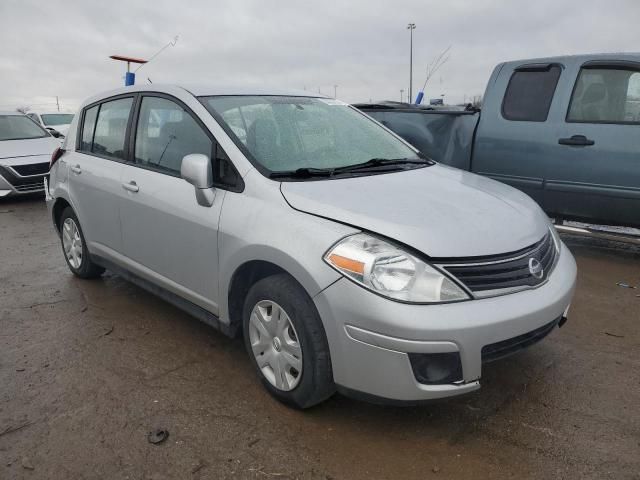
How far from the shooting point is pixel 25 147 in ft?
31.2

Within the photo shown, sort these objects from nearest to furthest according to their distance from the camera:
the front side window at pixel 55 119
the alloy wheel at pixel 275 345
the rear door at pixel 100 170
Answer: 1. the alloy wheel at pixel 275 345
2. the rear door at pixel 100 170
3. the front side window at pixel 55 119

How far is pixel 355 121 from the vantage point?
3736 millimetres

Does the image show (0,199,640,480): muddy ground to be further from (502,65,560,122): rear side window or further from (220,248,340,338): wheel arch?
(502,65,560,122): rear side window

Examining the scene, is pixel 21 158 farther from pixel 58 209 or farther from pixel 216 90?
pixel 216 90

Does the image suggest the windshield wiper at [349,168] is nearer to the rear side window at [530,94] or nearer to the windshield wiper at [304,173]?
the windshield wiper at [304,173]

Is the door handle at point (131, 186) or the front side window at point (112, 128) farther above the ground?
the front side window at point (112, 128)

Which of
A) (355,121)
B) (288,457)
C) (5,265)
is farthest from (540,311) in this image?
(5,265)

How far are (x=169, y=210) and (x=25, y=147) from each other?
7772 millimetres

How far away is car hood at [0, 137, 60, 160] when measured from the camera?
9234mm

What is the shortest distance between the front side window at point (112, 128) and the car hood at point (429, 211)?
5.81 ft

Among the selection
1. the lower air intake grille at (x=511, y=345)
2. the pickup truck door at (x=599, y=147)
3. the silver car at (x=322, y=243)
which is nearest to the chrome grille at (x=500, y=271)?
the silver car at (x=322, y=243)

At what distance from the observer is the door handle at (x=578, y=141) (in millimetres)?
4851

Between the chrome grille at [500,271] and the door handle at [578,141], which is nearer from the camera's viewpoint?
the chrome grille at [500,271]

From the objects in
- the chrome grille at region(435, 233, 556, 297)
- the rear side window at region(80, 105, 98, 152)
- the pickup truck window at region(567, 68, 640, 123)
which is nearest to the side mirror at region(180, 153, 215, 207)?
the chrome grille at region(435, 233, 556, 297)
